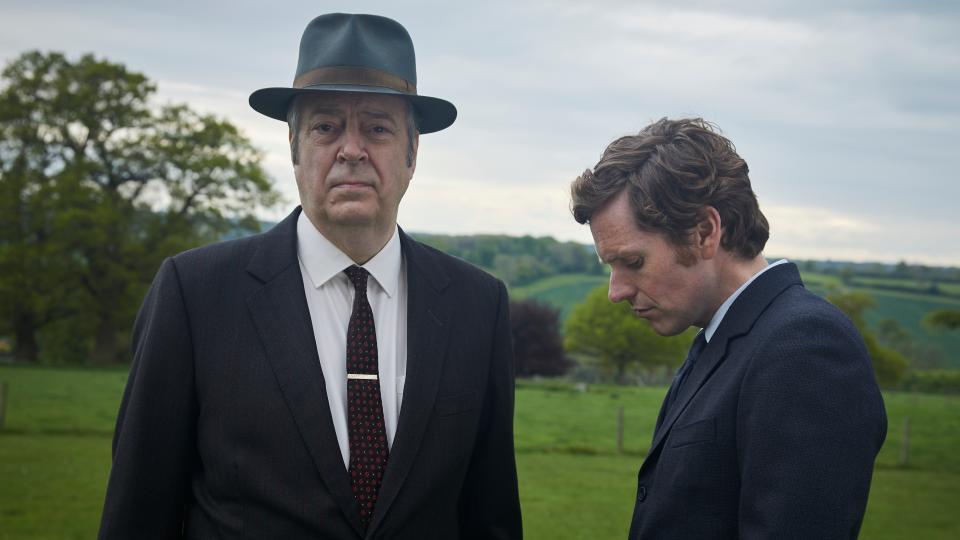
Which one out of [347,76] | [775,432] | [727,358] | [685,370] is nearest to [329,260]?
[347,76]

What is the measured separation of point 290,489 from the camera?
10.0 feet

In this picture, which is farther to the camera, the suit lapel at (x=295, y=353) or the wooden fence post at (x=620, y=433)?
the wooden fence post at (x=620, y=433)

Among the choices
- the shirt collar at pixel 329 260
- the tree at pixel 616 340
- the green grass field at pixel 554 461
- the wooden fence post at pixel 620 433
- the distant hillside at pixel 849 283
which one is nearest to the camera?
the shirt collar at pixel 329 260

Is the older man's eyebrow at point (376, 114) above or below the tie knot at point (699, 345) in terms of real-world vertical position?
above

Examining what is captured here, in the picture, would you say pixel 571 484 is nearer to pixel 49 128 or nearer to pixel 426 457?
pixel 426 457

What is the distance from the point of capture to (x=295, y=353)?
3.18 m

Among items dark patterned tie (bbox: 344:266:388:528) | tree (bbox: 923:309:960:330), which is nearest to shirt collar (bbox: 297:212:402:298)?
dark patterned tie (bbox: 344:266:388:528)

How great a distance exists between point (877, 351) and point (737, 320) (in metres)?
39.0

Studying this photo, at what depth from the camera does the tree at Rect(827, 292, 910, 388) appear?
122ft

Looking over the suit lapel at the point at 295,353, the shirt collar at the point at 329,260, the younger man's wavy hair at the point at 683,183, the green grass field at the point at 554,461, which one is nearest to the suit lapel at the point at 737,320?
the younger man's wavy hair at the point at 683,183

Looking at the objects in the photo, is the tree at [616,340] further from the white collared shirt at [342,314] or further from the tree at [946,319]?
the white collared shirt at [342,314]

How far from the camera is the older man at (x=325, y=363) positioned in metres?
Answer: 3.08

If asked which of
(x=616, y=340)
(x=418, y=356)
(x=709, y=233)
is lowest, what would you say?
(x=616, y=340)

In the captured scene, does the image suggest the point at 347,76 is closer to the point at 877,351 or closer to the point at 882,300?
the point at 877,351
